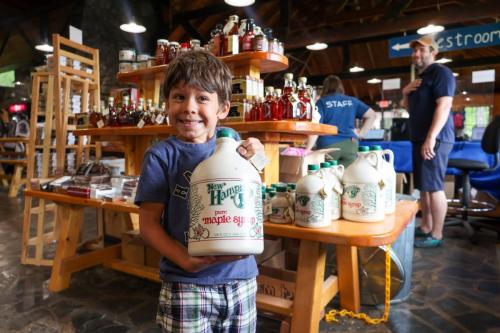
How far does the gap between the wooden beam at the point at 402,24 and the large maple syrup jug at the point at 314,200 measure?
20.6ft

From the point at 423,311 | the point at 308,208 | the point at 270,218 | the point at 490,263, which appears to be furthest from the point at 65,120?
the point at 490,263

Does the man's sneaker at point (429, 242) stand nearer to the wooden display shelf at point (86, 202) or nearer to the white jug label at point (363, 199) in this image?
the white jug label at point (363, 199)

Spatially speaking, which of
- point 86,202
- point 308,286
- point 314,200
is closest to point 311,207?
point 314,200

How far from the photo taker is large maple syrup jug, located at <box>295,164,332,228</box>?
4.10 ft

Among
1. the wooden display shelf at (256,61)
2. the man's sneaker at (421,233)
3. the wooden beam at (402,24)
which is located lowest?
the man's sneaker at (421,233)

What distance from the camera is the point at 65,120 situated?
277 centimetres

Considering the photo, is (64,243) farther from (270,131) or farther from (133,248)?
(270,131)

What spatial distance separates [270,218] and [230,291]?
530 millimetres

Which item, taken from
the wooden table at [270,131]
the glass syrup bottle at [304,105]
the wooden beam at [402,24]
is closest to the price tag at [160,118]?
the wooden table at [270,131]

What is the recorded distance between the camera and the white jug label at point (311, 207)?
126 cm

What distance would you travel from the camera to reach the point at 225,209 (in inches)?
28.5

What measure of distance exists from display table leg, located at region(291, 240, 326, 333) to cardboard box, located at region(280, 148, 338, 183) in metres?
0.59

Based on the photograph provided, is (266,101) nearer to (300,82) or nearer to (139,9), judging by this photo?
(300,82)

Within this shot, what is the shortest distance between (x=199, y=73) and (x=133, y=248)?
173 cm
